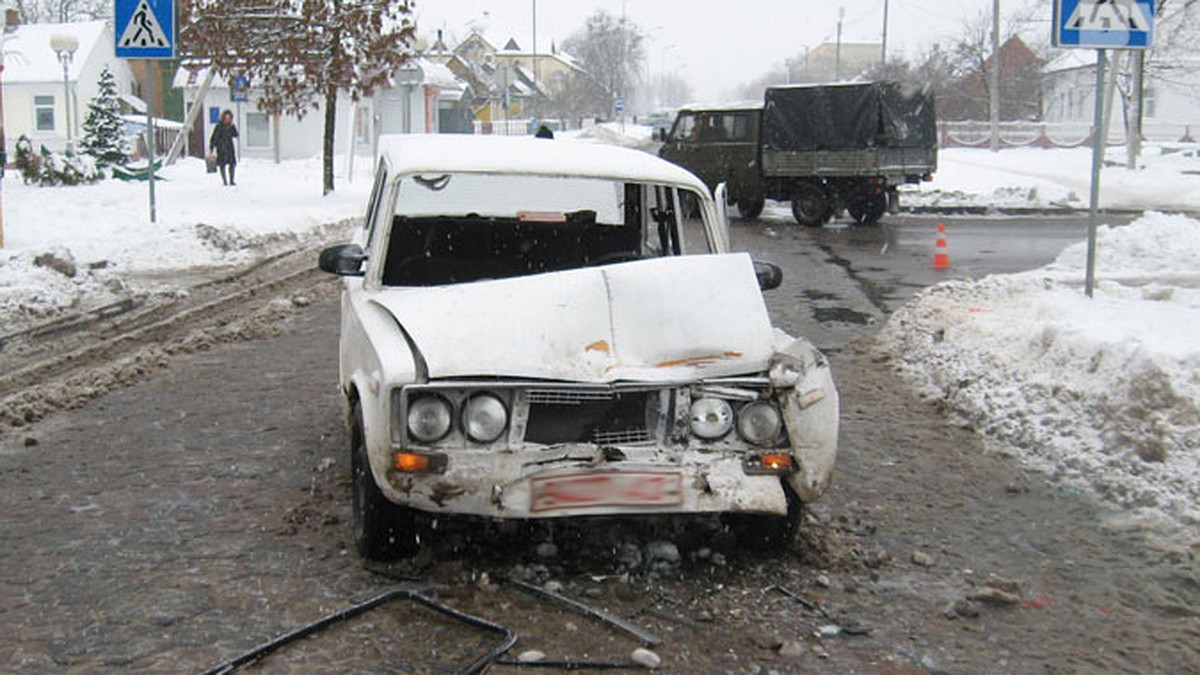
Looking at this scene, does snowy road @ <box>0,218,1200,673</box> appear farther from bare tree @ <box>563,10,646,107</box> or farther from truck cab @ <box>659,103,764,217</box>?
bare tree @ <box>563,10,646,107</box>

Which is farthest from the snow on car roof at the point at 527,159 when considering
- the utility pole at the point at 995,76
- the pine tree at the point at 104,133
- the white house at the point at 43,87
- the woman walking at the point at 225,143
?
the white house at the point at 43,87

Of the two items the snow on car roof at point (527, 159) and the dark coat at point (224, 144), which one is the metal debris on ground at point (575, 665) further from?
the dark coat at point (224, 144)

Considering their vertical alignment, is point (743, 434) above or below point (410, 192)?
below

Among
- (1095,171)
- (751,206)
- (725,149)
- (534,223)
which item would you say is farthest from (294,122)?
(534,223)

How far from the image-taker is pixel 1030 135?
5328cm

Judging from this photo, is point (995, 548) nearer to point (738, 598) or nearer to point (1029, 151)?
point (738, 598)

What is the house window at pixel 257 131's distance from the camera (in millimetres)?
44250

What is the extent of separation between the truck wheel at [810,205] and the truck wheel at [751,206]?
0.99m

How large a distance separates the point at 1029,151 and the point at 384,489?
164ft

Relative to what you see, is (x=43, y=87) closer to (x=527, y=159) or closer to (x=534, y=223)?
(x=534, y=223)

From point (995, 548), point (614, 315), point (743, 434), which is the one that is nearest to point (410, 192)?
point (614, 315)

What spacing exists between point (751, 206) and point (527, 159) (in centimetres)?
1877

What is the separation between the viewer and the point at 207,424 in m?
6.95

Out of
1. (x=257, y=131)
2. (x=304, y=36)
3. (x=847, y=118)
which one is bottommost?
(x=847, y=118)
